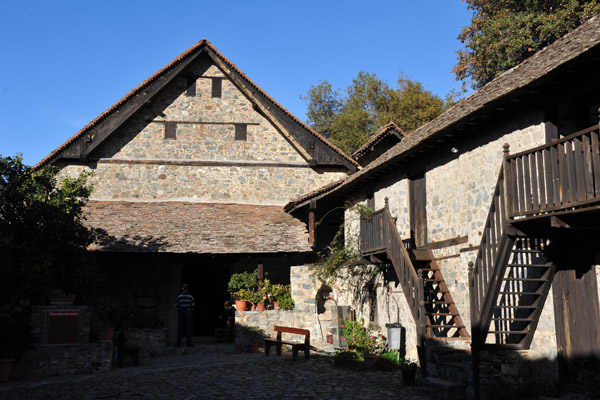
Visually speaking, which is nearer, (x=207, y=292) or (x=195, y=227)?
(x=195, y=227)

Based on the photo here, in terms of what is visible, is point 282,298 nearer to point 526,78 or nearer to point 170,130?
point 170,130

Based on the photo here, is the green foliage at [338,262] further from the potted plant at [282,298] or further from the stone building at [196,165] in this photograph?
the stone building at [196,165]

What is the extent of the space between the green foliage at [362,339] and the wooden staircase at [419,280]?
154 centimetres

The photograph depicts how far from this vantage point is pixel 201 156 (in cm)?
2022

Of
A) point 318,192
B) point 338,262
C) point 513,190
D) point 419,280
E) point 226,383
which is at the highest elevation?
point 318,192

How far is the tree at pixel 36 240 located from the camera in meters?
12.1

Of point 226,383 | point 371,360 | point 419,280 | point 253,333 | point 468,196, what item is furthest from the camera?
point 253,333

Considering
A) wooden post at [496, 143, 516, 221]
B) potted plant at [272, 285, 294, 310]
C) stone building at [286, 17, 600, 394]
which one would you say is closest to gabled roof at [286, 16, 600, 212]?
stone building at [286, 17, 600, 394]

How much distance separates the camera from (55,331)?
472 inches

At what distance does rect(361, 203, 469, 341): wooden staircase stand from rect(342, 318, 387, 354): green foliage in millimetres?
1535

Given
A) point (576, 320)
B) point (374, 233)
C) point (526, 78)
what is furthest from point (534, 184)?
point (374, 233)

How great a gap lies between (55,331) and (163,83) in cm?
1042

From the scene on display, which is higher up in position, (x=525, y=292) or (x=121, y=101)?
(x=121, y=101)

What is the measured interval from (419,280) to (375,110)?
Answer: 23728 millimetres
